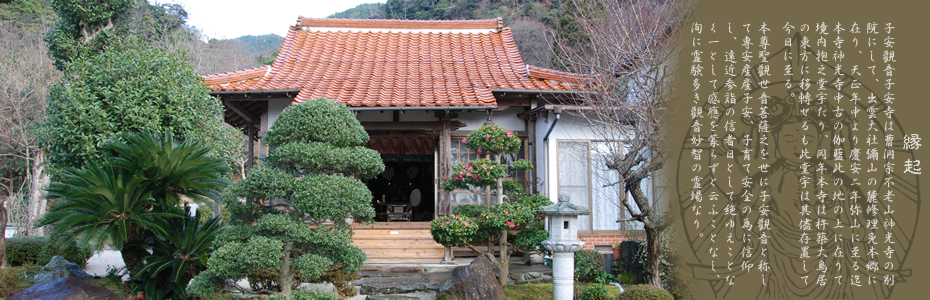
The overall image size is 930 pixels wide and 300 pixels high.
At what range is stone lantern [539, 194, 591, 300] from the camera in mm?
5988

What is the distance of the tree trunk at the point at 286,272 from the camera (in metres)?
5.91

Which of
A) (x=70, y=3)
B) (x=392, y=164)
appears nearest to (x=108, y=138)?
(x=70, y=3)

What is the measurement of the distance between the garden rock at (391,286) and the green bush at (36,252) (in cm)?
455

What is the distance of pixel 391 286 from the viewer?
273 inches

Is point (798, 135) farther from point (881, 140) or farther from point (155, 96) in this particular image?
point (155, 96)

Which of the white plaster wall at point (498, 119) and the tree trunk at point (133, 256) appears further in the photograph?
the white plaster wall at point (498, 119)

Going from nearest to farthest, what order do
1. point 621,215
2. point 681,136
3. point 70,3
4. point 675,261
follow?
1. point 681,136
2. point 675,261
3. point 70,3
4. point 621,215

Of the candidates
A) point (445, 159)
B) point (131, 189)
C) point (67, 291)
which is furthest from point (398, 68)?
point (67, 291)

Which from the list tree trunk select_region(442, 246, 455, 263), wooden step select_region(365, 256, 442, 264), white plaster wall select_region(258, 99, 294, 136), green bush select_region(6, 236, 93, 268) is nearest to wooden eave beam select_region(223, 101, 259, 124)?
white plaster wall select_region(258, 99, 294, 136)

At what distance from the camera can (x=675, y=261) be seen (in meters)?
Result: 6.78

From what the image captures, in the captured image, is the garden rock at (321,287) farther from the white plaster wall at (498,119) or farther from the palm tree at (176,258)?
the white plaster wall at (498,119)

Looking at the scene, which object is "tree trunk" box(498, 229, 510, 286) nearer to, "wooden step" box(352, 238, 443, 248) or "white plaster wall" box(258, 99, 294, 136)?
"wooden step" box(352, 238, 443, 248)

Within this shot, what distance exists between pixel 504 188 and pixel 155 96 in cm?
459

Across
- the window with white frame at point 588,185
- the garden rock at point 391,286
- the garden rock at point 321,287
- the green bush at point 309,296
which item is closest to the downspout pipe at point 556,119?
the window with white frame at point 588,185
